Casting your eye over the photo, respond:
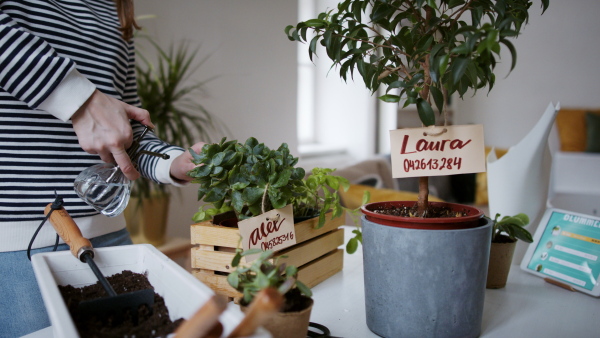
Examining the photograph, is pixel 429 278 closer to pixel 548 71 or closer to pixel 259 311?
pixel 259 311

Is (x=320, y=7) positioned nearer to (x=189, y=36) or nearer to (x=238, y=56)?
(x=238, y=56)

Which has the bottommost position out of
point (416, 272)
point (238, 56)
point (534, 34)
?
point (416, 272)

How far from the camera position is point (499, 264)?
0.90 meters

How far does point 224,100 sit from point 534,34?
4311mm

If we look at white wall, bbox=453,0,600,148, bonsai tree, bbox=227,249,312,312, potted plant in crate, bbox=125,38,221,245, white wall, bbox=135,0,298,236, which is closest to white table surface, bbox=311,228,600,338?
bonsai tree, bbox=227,249,312,312

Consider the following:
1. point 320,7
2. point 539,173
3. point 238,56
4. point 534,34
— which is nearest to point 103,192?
point 539,173

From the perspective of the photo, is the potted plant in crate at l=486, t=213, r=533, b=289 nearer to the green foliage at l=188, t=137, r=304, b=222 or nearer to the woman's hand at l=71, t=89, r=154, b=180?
the green foliage at l=188, t=137, r=304, b=222

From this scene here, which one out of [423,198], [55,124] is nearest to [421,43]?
[423,198]

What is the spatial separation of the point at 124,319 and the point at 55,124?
22.1 inches

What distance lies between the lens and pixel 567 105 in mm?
5504

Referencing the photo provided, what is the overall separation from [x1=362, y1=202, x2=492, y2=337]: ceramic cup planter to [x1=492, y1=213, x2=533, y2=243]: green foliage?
0.26 m

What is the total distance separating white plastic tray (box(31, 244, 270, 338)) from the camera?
1.43 ft

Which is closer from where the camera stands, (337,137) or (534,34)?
(337,137)

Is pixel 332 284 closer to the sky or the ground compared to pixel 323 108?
closer to the ground
